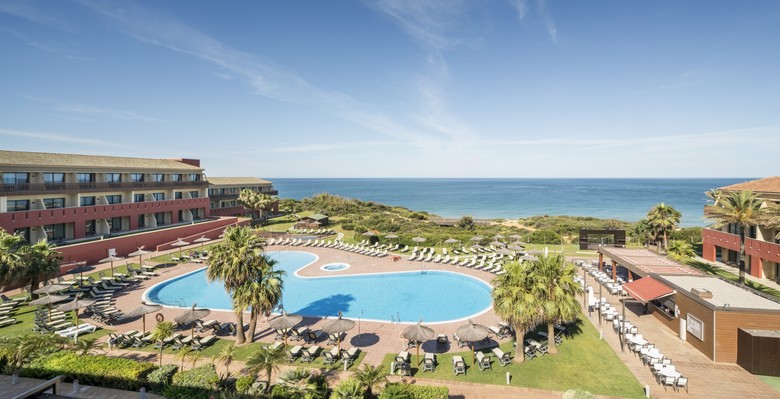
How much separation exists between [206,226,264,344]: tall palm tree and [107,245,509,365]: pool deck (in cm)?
343

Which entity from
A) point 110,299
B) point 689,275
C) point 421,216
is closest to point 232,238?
point 110,299

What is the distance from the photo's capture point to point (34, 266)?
19.9m

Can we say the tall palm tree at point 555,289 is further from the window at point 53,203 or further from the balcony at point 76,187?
the window at point 53,203

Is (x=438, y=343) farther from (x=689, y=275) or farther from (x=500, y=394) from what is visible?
(x=689, y=275)

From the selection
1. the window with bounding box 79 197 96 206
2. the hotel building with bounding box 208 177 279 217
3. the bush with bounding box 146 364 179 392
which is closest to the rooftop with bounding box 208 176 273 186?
the hotel building with bounding box 208 177 279 217

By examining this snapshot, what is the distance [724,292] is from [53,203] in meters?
47.8

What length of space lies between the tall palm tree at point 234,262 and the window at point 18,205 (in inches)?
985

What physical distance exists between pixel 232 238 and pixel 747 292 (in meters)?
24.0

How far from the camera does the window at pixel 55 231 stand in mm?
30141

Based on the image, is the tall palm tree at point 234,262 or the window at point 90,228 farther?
the window at point 90,228

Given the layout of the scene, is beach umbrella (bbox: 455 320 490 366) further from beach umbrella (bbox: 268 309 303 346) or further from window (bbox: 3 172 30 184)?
window (bbox: 3 172 30 184)

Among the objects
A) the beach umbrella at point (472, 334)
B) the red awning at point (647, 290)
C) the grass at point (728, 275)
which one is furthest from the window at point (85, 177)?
the grass at point (728, 275)

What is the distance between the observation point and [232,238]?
52.9 feet

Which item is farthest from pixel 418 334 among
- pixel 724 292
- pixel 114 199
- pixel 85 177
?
pixel 114 199
